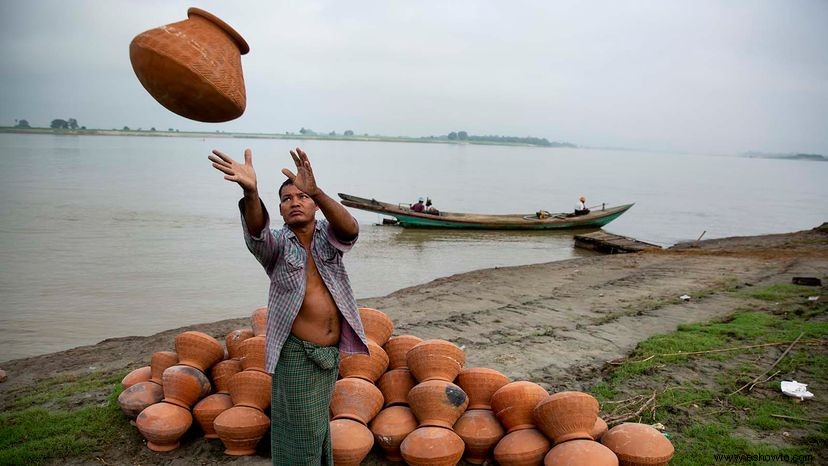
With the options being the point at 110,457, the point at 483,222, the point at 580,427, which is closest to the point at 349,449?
the point at 580,427

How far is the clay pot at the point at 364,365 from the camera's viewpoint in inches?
163

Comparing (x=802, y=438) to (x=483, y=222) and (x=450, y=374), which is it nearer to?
(x=450, y=374)

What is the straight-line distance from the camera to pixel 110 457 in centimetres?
402

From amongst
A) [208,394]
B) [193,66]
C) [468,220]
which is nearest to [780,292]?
[208,394]

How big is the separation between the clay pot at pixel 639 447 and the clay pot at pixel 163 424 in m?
2.94

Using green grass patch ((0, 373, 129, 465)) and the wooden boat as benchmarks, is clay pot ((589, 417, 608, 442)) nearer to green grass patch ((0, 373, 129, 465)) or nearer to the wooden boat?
green grass patch ((0, 373, 129, 465))

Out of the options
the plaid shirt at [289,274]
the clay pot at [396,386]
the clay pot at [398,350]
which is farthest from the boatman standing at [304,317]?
the clay pot at [398,350]

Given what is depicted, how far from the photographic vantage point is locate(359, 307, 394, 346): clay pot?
441 centimetres

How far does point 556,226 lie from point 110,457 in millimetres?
21007

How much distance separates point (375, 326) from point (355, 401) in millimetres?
687

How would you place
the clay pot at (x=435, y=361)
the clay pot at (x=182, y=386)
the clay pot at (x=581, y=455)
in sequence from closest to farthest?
the clay pot at (x=581, y=455), the clay pot at (x=435, y=361), the clay pot at (x=182, y=386)

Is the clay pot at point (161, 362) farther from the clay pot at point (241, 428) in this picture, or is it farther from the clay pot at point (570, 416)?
A: the clay pot at point (570, 416)

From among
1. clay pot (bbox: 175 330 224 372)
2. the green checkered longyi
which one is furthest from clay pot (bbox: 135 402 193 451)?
the green checkered longyi

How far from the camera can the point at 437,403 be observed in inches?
149
